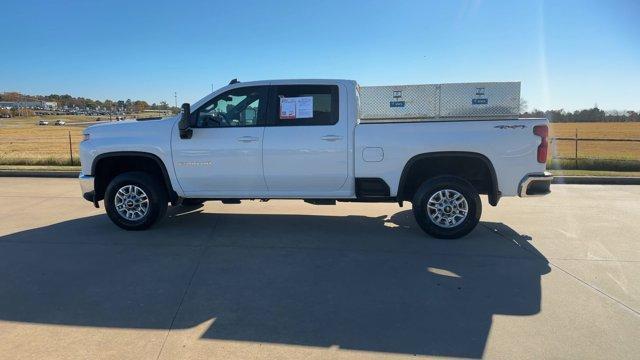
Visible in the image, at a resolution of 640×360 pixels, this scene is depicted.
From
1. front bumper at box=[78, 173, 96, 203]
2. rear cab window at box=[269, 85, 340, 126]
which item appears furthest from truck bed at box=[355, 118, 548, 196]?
front bumper at box=[78, 173, 96, 203]

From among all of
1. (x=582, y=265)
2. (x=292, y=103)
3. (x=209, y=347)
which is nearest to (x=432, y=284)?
(x=582, y=265)

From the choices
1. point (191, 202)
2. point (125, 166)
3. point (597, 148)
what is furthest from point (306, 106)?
point (597, 148)

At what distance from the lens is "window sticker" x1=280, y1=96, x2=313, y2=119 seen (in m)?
6.04

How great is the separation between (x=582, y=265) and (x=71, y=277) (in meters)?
5.15

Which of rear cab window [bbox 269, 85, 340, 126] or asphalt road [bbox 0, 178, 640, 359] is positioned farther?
rear cab window [bbox 269, 85, 340, 126]

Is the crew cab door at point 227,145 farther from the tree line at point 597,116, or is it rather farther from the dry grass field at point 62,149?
the tree line at point 597,116

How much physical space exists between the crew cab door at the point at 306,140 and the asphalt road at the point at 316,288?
0.72 metres

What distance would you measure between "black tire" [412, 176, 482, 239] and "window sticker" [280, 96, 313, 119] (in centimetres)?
173

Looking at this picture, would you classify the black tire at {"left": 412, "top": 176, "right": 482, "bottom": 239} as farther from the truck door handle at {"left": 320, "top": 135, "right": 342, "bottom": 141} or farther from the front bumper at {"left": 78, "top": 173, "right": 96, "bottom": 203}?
the front bumper at {"left": 78, "top": 173, "right": 96, "bottom": 203}

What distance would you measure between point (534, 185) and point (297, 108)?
3052 mm

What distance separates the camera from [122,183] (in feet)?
20.7

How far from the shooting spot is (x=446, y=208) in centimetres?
592

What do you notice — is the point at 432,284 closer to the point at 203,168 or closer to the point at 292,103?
the point at 292,103

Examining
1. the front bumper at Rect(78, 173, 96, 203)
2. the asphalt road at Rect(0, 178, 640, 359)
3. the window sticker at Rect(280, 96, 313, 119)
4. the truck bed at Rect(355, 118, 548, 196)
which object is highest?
the window sticker at Rect(280, 96, 313, 119)
